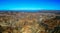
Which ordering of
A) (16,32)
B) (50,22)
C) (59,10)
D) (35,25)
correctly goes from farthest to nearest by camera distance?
(59,10) → (35,25) → (50,22) → (16,32)

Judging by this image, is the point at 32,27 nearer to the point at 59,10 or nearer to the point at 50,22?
the point at 50,22

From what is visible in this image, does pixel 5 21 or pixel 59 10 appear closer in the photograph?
pixel 5 21

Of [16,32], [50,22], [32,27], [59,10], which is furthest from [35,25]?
[59,10]

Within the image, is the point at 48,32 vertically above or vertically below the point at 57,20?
below

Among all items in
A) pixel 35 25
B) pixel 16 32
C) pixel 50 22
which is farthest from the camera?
pixel 35 25

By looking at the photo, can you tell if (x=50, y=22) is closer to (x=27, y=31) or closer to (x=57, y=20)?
(x=57, y=20)

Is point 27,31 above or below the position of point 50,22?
below

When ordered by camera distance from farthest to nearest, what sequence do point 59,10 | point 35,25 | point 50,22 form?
point 59,10 < point 35,25 < point 50,22

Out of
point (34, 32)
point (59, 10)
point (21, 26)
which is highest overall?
point (59, 10)

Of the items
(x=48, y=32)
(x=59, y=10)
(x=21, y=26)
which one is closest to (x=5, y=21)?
(x=21, y=26)
